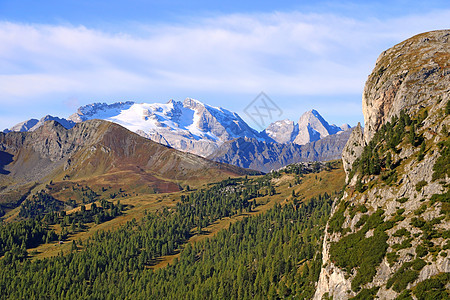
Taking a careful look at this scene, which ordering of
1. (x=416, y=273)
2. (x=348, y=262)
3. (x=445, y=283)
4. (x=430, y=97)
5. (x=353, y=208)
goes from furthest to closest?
(x=430, y=97), (x=353, y=208), (x=348, y=262), (x=416, y=273), (x=445, y=283)

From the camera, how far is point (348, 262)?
12719 centimetres

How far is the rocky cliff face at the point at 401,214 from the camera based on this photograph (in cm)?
10506

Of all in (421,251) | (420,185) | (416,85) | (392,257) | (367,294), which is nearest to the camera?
(421,251)

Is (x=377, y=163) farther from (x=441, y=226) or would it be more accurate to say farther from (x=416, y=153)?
(x=441, y=226)

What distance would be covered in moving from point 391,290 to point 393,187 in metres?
39.8

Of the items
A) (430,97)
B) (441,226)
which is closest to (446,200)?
(441,226)

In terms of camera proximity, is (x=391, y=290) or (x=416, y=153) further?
(x=416, y=153)

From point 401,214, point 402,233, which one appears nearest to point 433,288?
point 402,233

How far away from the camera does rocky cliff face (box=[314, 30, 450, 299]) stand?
105 metres

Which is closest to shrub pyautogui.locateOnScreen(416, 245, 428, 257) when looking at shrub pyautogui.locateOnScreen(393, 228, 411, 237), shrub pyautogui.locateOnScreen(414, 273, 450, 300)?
shrub pyautogui.locateOnScreen(393, 228, 411, 237)

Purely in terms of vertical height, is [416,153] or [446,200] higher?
[416,153]

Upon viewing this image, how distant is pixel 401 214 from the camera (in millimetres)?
124188

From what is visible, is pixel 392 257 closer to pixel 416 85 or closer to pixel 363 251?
pixel 363 251

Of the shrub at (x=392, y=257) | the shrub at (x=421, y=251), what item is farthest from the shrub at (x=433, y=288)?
the shrub at (x=392, y=257)
